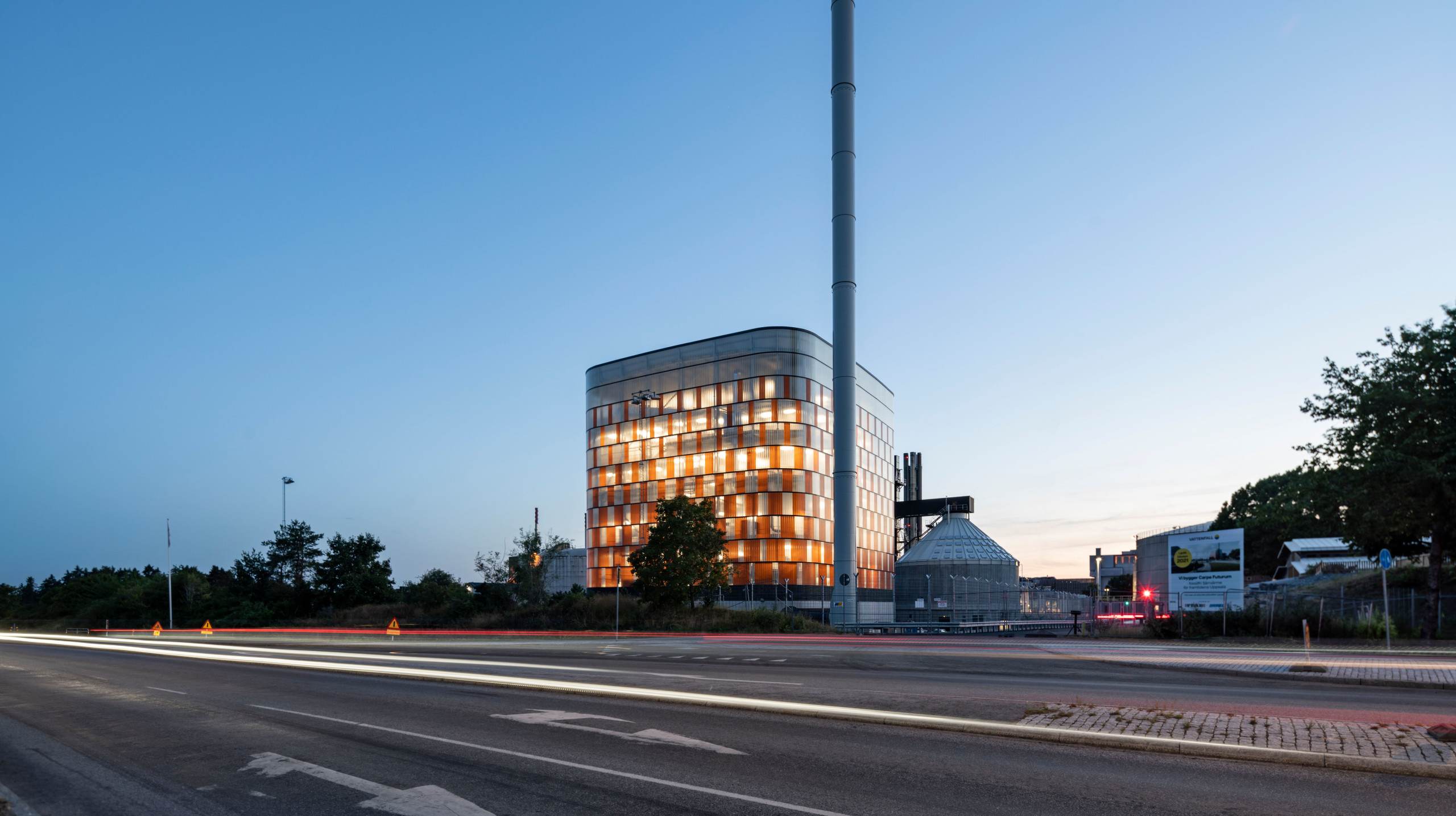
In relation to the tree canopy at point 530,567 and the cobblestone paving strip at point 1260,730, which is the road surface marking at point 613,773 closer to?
the cobblestone paving strip at point 1260,730

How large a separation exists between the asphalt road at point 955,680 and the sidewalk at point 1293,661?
419 millimetres

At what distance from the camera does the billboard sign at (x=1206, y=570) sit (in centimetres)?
3509

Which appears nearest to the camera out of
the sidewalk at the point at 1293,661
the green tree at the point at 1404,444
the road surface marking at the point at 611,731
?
the road surface marking at the point at 611,731

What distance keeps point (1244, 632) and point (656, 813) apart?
32.3 m

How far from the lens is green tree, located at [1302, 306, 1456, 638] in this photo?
100 ft

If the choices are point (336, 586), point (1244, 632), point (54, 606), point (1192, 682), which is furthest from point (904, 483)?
point (54, 606)

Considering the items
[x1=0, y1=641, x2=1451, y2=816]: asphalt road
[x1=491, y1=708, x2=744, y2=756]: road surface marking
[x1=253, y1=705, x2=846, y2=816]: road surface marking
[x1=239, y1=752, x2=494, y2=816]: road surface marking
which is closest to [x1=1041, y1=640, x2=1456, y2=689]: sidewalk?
[x1=0, y1=641, x2=1451, y2=816]: asphalt road

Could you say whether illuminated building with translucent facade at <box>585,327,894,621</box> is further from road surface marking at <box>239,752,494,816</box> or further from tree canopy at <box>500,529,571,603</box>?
road surface marking at <box>239,752,494,816</box>

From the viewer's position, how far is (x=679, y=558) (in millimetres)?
49688

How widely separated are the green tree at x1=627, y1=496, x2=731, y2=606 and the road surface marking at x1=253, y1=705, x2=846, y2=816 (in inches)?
1469

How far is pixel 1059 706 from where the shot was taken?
42.3 ft

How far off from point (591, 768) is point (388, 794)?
197cm

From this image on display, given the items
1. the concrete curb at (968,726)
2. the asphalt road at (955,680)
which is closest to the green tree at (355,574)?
the asphalt road at (955,680)

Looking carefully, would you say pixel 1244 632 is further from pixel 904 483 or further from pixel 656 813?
pixel 904 483
